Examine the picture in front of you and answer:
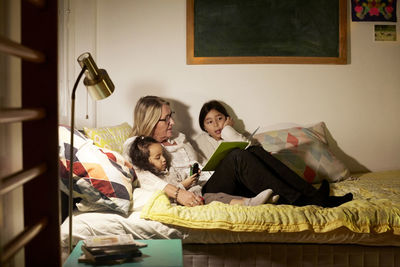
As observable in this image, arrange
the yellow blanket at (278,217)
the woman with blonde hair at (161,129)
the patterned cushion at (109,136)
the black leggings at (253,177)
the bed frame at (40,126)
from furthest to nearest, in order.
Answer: the woman with blonde hair at (161,129)
the patterned cushion at (109,136)
the black leggings at (253,177)
the yellow blanket at (278,217)
the bed frame at (40,126)

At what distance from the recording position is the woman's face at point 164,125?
2.97m

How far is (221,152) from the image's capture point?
2.55m

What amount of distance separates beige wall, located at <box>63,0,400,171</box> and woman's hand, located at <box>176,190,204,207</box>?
1.05m

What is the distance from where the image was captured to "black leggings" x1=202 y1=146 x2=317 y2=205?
2.44 m

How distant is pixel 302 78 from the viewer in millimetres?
3398

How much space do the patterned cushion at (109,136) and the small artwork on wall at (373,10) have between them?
71.6 inches

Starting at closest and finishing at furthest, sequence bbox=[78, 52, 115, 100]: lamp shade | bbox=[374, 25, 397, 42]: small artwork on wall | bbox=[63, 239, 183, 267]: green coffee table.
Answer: bbox=[63, 239, 183, 267]: green coffee table, bbox=[78, 52, 115, 100]: lamp shade, bbox=[374, 25, 397, 42]: small artwork on wall

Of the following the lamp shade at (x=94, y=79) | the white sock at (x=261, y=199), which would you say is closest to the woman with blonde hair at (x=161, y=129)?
the white sock at (x=261, y=199)

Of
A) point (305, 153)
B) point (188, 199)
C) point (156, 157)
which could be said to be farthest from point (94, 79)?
point (305, 153)

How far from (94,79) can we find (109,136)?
1184 mm

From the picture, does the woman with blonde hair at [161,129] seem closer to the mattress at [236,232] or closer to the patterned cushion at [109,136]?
the patterned cushion at [109,136]

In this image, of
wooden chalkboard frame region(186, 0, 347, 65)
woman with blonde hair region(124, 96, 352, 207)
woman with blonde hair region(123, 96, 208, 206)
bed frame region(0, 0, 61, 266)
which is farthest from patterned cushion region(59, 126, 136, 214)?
wooden chalkboard frame region(186, 0, 347, 65)

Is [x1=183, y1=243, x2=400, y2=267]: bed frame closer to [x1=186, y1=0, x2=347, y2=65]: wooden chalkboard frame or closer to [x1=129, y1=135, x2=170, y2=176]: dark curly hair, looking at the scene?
[x1=129, y1=135, x2=170, y2=176]: dark curly hair

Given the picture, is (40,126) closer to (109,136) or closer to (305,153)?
(109,136)
